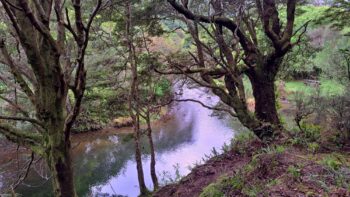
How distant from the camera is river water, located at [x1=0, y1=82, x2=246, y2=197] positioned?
1103 cm

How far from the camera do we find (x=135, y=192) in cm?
1064

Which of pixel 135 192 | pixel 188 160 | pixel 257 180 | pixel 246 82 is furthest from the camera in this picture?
pixel 246 82

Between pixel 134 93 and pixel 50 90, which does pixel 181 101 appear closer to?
pixel 134 93

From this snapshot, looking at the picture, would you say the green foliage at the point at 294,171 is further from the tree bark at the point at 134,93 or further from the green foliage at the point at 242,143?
the tree bark at the point at 134,93

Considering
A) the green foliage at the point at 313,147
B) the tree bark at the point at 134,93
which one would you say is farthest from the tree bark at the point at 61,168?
the tree bark at the point at 134,93

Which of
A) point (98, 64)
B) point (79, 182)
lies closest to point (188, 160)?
point (79, 182)

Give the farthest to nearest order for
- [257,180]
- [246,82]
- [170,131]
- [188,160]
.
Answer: [246,82] → [170,131] → [188,160] → [257,180]

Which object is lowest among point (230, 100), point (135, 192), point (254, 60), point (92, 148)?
point (135, 192)

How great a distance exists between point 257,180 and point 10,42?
6.33m

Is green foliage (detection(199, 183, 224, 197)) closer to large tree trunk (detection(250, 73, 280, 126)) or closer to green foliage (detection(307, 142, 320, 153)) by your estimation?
green foliage (detection(307, 142, 320, 153))

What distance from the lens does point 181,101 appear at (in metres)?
7.54

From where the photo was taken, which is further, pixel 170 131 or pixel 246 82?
pixel 246 82

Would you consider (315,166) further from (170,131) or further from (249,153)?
(170,131)

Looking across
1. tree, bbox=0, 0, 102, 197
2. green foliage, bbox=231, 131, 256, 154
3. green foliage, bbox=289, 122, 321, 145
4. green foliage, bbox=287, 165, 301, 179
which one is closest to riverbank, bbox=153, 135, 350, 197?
green foliage, bbox=287, 165, 301, 179
